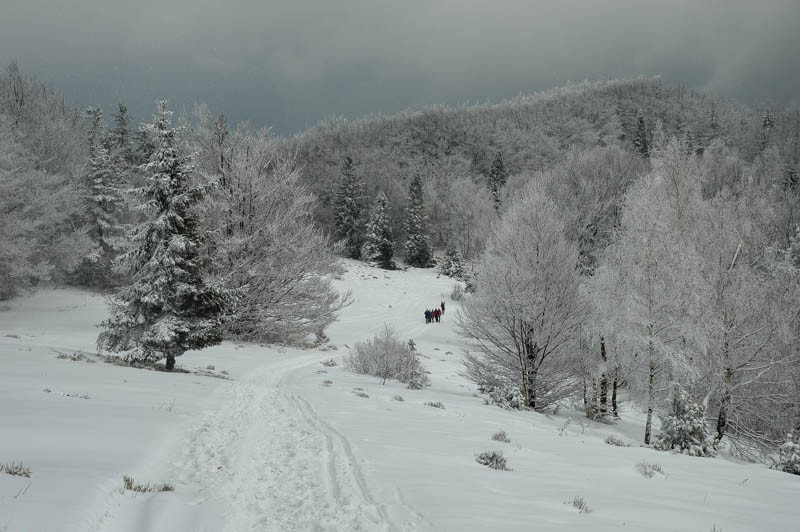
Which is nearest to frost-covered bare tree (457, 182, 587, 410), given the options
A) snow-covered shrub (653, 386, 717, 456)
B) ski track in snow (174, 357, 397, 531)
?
snow-covered shrub (653, 386, 717, 456)

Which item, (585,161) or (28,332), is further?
(585,161)

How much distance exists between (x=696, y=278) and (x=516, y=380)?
6583 mm

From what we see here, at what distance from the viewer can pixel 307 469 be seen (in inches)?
210

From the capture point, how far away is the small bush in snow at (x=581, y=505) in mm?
4203

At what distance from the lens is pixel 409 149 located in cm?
11288

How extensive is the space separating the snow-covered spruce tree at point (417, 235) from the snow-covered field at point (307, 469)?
54717 millimetres

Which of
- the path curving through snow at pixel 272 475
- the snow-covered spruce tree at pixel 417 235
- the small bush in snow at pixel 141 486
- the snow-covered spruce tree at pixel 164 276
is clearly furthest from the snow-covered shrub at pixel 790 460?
the snow-covered spruce tree at pixel 417 235

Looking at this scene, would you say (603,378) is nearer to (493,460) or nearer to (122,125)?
(493,460)

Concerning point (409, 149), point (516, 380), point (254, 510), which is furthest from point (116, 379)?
point (409, 149)

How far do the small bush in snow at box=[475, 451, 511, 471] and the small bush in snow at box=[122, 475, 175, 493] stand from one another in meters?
3.86

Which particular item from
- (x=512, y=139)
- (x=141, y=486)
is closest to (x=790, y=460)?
(x=141, y=486)

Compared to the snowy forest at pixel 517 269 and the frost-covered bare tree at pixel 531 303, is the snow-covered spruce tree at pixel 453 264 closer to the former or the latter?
the snowy forest at pixel 517 269

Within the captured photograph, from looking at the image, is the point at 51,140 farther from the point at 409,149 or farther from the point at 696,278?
the point at 409,149

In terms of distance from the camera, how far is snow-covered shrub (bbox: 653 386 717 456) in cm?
1002
